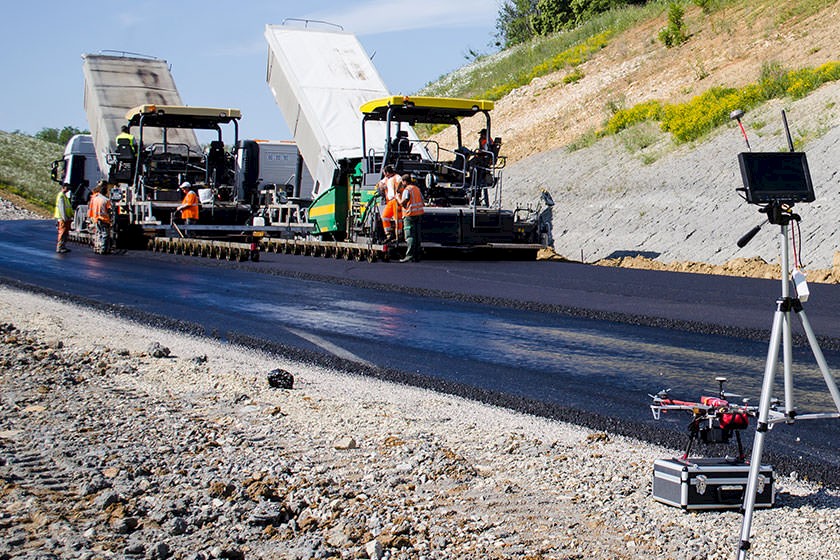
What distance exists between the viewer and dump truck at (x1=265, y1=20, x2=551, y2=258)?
19891 mm

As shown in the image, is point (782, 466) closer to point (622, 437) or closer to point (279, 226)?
point (622, 437)

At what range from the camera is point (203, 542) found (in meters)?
4.50

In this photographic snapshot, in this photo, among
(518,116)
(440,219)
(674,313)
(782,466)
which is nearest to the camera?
(782,466)

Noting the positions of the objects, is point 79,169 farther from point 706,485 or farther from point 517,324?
point 706,485

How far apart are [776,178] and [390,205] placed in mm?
14460

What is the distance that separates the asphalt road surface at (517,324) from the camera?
24.8 ft

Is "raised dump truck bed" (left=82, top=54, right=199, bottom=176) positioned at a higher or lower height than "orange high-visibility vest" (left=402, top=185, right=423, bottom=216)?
higher

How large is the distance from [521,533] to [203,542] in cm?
133

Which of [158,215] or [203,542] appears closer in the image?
[203,542]

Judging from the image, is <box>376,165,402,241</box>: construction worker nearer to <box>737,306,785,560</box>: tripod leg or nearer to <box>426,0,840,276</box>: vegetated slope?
<box>426,0,840,276</box>: vegetated slope

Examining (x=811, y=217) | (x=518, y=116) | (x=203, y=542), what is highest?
(x=518, y=116)

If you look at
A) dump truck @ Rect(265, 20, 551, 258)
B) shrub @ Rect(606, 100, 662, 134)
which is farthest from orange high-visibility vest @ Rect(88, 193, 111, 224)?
shrub @ Rect(606, 100, 662, 134)

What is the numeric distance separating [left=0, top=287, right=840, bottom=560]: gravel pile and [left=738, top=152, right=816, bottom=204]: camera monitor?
56.0 inches

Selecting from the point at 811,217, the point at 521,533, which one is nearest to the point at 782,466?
the point at 521,533
